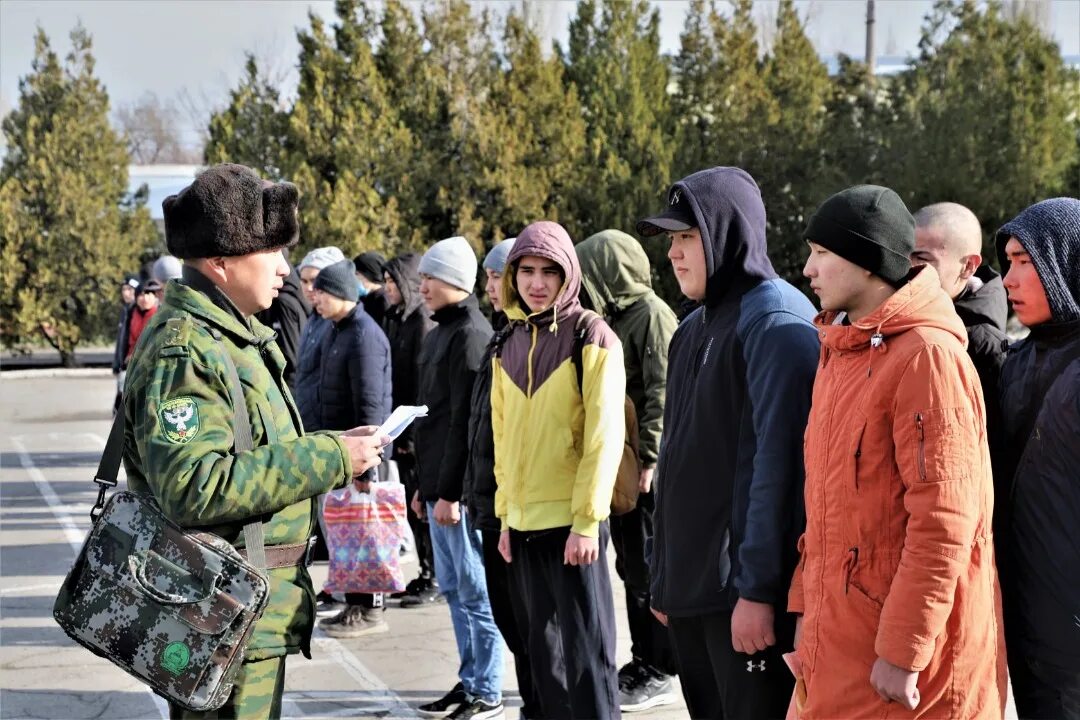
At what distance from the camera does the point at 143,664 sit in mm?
2686

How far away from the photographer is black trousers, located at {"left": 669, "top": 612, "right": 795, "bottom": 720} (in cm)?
295

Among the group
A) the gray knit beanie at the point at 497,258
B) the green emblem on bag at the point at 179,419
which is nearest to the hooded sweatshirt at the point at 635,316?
the gray knit beanie at the point at 497,258

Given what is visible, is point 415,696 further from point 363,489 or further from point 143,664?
point 143,664

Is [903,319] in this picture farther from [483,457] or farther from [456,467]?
[456,467]

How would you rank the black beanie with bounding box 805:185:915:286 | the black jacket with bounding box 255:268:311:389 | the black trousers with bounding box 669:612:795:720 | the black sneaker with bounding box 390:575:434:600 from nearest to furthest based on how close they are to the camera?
the black beanie with bounding box 805:185:915:286 → the black trousers with bounding box 669:612:795:720 → the black sneaker with bounding box 390:575:434:600 → the black jacket with bounding box 255:268:311:389

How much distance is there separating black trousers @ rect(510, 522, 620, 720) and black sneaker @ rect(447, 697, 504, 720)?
746 mm

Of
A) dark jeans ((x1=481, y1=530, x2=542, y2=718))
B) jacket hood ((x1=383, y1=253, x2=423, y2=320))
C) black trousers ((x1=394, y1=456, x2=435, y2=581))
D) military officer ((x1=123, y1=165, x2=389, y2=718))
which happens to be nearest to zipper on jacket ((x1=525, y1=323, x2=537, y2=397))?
dark jeans ((x1=481, y1=530, x2=542, y2=718))

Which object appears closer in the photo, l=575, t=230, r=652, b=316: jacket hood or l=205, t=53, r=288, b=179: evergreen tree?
l=575, t=230, r=652, b=316: jacket hood

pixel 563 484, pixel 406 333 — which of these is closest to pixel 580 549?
pixel 563 484

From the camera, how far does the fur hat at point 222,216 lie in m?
2.88

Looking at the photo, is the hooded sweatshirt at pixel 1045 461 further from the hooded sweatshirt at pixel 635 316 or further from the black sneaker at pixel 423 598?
the black sneaker at pixel 423 598

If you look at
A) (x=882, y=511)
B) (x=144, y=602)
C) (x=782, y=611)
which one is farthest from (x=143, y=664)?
(x=882, y=511)

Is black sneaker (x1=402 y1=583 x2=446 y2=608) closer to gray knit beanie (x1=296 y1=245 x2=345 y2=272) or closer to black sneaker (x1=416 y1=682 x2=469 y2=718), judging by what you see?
black sneaker (x1=416 y1=682 x2=469 y2=718)

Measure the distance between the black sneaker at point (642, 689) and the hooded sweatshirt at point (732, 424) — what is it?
74.9 inches
